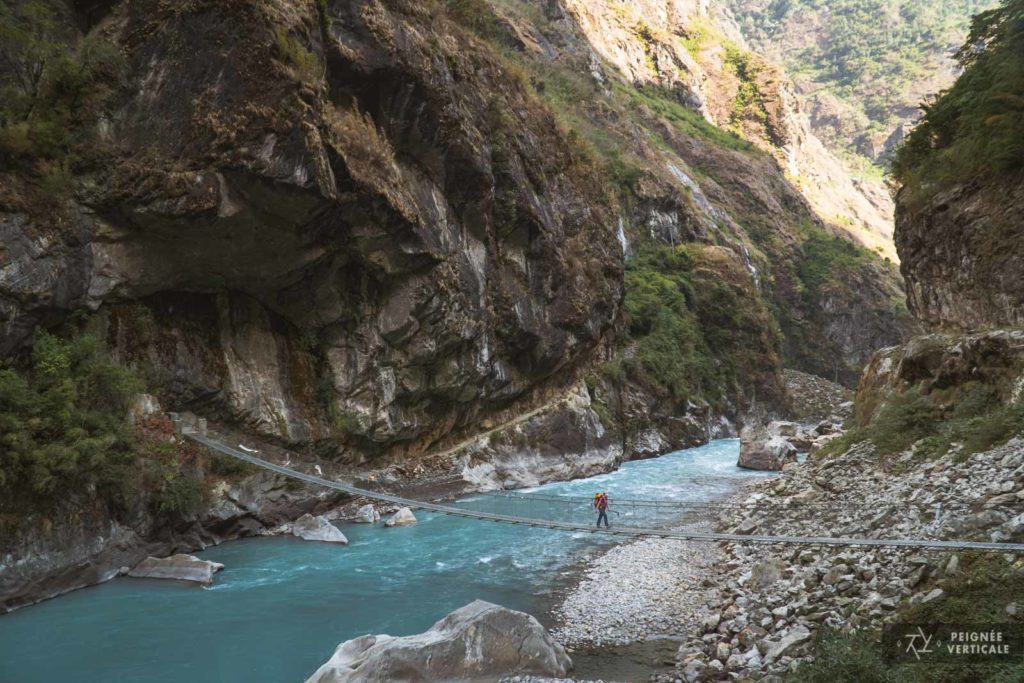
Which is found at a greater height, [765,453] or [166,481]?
[166,481]

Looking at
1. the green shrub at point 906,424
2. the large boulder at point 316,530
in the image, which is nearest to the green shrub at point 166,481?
the large boulder at point 316,530

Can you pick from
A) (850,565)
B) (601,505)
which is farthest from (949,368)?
(601,505)

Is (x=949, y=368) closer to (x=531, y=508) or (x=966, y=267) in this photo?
(x=966, y=267)

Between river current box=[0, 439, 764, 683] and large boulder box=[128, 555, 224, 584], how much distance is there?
0.28m

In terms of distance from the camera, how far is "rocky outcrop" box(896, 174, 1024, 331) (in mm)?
13297

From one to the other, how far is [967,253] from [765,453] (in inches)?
553

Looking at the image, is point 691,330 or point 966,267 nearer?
point 966,267

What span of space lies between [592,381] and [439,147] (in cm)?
1484

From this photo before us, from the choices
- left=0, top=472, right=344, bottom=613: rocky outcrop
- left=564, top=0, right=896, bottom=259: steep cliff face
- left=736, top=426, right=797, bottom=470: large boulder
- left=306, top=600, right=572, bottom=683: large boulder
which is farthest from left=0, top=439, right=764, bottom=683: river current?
left=564, top=0, right=896, bottom=259: steep cliff face

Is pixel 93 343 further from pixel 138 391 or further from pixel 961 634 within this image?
pixel 961 634

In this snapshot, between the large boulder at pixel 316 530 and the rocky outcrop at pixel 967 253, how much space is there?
15.9 meters

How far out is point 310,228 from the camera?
646 inches

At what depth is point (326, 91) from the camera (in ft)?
54.3

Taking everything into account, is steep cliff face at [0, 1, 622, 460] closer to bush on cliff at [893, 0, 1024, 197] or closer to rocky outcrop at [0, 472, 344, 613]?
rocky outcrop at [0, 472, 344, 613]
